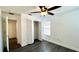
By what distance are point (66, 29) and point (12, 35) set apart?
1.18 m

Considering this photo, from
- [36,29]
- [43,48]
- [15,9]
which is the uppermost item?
[15,9]

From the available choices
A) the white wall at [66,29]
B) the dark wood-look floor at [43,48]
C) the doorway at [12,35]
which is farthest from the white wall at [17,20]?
the white wall at [66,29]

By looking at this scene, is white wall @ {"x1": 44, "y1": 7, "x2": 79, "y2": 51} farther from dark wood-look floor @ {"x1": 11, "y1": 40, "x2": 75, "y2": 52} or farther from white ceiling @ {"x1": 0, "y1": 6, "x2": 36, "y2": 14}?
white ceiling @ {"x1": 0, "y1": 6, "x2": 36, "y2": 14}

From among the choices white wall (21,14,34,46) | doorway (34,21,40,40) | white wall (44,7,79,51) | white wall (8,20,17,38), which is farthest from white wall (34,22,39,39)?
white wall (8,20,17,38)

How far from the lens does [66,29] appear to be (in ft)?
5.07

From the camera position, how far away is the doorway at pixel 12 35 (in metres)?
1.49

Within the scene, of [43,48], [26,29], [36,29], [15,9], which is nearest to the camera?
[15,9]

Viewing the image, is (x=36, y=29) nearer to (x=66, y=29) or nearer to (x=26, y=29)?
(x=26, y=29)

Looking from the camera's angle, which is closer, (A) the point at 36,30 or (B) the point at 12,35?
(B) the point at 12,35

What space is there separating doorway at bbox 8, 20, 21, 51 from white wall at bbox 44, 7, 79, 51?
2.24 feet

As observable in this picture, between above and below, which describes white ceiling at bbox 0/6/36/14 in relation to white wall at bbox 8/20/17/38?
above

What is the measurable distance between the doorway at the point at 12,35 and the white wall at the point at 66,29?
68 centimetres

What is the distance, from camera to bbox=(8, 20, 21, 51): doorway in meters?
1.49

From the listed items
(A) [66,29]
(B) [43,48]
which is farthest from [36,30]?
(A) [66,29]
